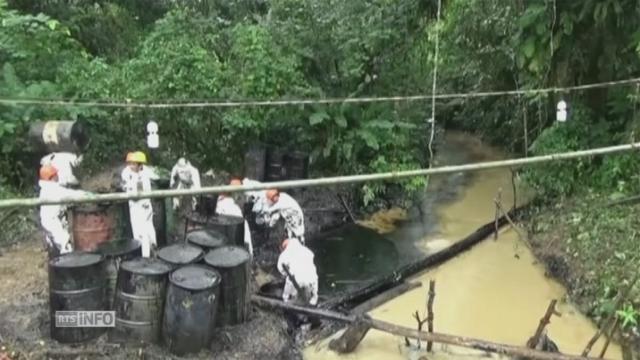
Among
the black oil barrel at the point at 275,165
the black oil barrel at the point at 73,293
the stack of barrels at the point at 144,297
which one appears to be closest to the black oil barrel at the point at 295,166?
the black oil barrel at the point at 275,165

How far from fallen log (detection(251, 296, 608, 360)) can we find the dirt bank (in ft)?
4.06

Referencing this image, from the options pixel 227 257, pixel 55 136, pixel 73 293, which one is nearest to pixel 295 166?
pixel 55 136

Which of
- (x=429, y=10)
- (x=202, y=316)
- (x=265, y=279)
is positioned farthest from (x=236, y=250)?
(x=429, y=10)

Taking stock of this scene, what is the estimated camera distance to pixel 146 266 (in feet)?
23.5

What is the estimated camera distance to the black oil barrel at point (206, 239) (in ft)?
26.7

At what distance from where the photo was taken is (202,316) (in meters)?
7.02

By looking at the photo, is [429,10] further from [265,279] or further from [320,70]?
[265,279]

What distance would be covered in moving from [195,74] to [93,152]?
7.11 ft

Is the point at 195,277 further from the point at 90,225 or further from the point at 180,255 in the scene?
the point at 90,225

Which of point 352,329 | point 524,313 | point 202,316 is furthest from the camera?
point 524,313

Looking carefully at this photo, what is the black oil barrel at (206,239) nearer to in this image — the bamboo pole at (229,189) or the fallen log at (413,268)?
the fallen log at (413,268)

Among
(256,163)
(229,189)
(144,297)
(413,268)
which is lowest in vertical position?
(413,268)

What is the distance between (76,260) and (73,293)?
1.13 ft

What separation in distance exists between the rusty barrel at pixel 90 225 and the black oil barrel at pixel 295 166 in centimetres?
416
